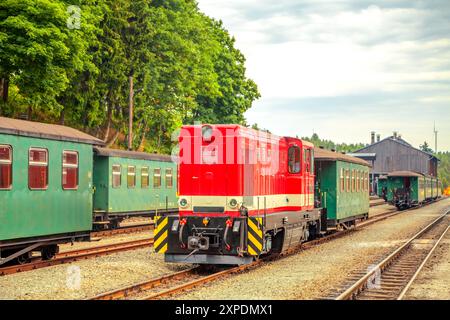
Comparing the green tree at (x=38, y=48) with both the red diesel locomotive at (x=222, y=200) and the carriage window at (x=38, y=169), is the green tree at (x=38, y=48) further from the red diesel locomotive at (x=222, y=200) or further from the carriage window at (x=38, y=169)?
the red diesel locomotive at (x=222, y=200)

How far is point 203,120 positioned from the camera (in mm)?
53625

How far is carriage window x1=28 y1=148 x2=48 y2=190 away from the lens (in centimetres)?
1571

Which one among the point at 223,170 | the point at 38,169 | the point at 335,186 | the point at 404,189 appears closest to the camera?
the point at 223,170

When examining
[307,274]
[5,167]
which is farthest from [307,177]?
[5,167]

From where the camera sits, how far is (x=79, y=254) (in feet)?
62.5

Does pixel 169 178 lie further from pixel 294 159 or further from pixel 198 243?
A: pixel 198 243

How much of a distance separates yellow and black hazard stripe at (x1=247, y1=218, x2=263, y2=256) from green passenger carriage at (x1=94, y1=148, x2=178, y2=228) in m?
7.84

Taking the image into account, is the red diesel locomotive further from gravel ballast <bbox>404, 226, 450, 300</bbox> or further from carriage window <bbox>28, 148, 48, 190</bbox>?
gravel ballast <bbox>404, 226, 450, 300</bbox>

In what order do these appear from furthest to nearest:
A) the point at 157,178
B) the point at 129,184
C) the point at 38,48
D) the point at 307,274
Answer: the point at 157,178 < the point at 38,48 < the point at 129,184 < the point at 307,274

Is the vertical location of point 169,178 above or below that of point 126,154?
below

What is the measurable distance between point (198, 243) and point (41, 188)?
4.32m
